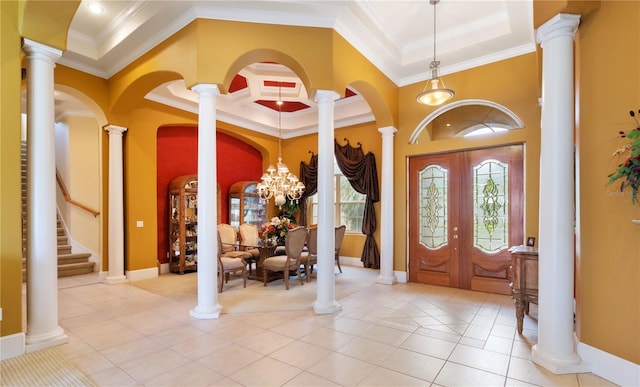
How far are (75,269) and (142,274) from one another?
5.29ft

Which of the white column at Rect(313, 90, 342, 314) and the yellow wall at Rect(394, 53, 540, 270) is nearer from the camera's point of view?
the white column at Rect(313, 90, 342, 314)

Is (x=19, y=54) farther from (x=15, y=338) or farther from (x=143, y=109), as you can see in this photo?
(x=143, y=109)

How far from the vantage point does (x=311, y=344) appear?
3039 millimetres

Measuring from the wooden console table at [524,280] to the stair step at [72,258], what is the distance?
25.2ft

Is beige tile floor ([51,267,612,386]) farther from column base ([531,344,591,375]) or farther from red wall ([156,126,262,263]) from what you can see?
red wall ([156,126,262,263])

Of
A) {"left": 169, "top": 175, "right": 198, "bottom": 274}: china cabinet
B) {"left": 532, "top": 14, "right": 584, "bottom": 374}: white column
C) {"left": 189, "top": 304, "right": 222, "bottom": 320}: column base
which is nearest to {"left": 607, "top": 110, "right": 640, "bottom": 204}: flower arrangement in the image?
{"left": 532, "top": 14, "right": 584, "bottom": 374}: white column

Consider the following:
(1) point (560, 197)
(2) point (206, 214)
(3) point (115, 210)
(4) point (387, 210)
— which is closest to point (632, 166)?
(1) point (560, 197)

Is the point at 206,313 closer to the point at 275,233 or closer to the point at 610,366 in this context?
the point at 275,233

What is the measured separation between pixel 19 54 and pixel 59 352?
275 centimetres

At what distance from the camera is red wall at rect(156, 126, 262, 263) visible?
6484 millimetres

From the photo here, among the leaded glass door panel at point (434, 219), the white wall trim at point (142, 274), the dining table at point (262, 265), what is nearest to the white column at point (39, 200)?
the white wall trim at point (142, 274)

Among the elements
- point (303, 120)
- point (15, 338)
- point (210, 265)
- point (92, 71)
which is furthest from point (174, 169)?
point (15, 338)

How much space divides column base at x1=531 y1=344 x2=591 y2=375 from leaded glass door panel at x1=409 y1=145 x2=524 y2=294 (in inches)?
90.3

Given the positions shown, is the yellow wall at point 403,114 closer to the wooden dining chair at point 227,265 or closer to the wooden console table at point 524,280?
the wooden console table at point 524,280
